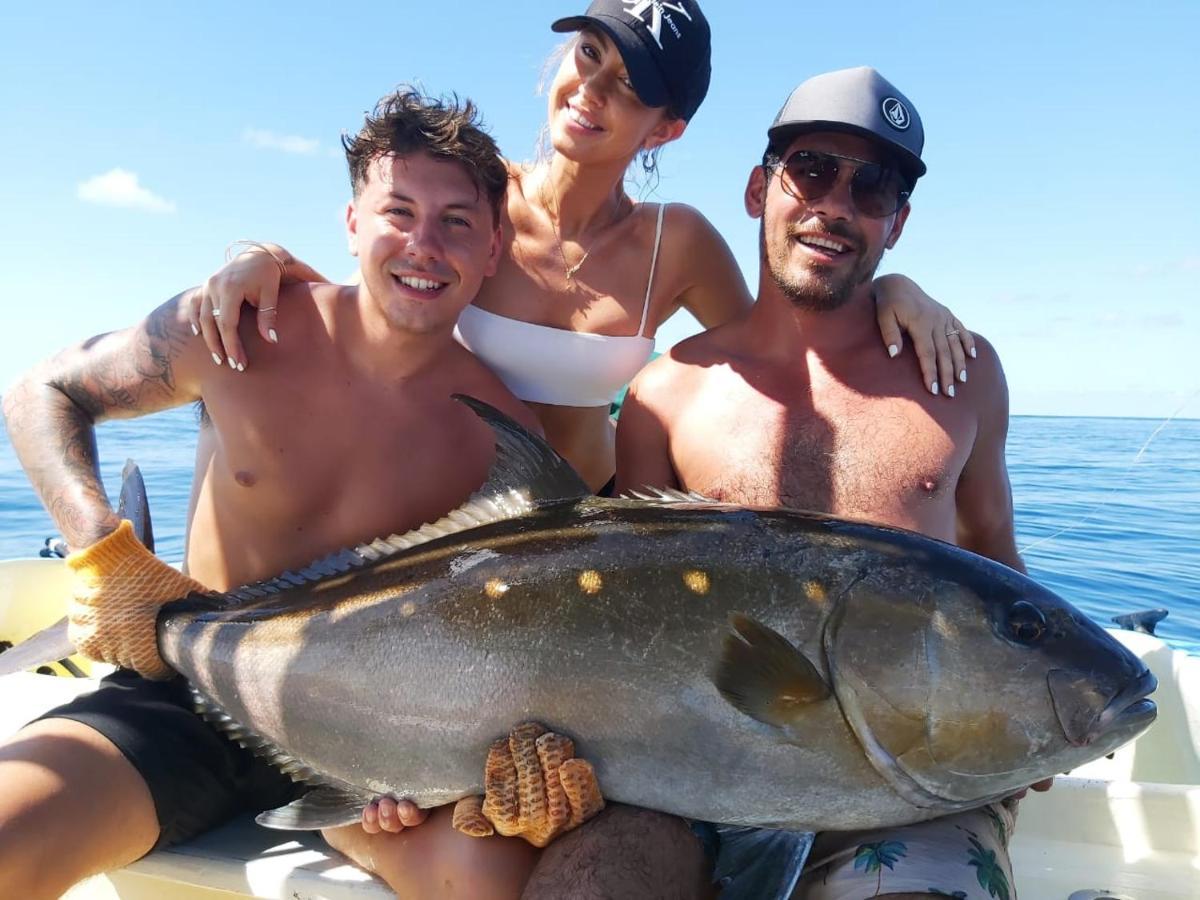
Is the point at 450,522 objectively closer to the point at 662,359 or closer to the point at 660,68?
the point at 662,359

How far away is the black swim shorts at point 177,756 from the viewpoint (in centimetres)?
219

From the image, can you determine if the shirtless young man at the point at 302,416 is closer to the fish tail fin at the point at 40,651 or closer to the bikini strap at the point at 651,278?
the fish tail fin at the point at 40,651

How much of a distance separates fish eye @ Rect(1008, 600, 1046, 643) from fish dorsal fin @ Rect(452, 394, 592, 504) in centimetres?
96

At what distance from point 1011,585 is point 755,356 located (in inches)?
54.1

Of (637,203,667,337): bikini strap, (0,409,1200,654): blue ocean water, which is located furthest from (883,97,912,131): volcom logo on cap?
(0,409,1200,654): blue ocean water

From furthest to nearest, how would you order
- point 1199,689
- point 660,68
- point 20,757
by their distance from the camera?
point 1199,689 → point 660,68 → point 20,757

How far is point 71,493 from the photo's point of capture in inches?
95.6

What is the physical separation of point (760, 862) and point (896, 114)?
2.17m

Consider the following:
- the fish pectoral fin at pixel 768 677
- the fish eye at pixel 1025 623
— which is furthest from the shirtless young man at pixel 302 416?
the fish eye at pixel 1025 623

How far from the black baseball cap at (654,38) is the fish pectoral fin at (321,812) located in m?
2.23

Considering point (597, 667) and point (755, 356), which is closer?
point (597, 667)

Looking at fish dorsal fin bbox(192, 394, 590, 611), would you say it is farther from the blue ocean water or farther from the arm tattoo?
the blue ocean water

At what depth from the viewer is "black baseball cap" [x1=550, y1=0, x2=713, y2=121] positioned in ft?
9.12

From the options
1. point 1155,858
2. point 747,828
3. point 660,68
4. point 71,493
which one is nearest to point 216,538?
point 71,493
